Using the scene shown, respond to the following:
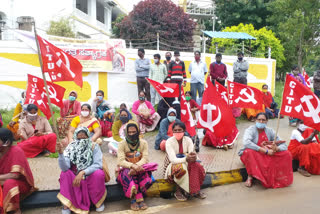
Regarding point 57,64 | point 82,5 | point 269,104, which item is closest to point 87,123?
point 57,64

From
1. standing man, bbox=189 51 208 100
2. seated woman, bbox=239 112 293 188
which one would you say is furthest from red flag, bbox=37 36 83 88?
standing man, bbox=189 51 208 100

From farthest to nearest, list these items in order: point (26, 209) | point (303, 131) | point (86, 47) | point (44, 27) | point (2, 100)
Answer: point (44, 27) → point (86, 47) → point (2, 100) → point (303, 131) → point (26, 209)

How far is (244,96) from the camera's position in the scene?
A: 260 inches

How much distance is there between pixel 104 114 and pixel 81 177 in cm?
352

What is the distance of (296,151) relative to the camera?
526 cm

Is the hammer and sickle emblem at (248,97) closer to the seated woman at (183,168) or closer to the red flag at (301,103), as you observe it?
the red flag at (301,103)

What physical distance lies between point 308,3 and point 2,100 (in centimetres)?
1406

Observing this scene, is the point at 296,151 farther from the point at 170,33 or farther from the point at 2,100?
the point at 170,33

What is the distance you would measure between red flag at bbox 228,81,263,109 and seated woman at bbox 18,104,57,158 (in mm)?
4048

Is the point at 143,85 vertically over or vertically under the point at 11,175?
over

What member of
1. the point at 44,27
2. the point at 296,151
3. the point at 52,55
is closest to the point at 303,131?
the point at 296,151

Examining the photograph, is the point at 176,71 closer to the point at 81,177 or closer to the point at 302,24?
the point at 81,177

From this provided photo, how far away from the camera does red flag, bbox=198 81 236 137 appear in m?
5.24

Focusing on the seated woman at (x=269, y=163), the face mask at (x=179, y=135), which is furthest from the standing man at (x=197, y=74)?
the face mask at (x=179, y=135)
